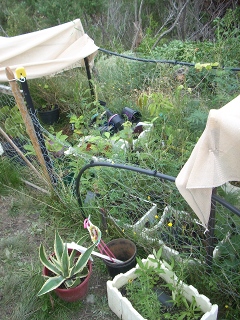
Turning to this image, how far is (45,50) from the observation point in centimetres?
387

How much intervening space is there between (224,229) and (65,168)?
5.72ft

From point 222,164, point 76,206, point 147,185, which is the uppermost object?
point 222,164

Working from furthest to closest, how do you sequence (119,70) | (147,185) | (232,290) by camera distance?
(119,70) → (147,185) → (232,290)

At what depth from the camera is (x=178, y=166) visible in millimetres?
2719

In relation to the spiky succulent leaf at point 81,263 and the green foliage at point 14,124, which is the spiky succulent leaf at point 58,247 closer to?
the spiky succulent leaf at point 81,263

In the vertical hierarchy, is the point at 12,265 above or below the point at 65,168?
below

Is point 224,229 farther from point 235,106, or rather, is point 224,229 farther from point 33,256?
point 33,256

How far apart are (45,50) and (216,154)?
3021 millimetres

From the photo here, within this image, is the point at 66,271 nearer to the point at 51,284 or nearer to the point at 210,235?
the point at 51,284

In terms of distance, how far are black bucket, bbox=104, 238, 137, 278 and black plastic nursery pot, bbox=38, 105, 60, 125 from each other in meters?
2.70

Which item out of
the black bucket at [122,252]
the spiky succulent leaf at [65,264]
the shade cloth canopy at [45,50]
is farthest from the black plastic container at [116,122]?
the spiky succulent leaf at [65,264]

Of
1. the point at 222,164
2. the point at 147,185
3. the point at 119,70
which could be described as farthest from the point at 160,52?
the point at 222,164

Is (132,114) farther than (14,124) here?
No

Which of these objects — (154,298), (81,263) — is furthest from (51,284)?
(154,298)
